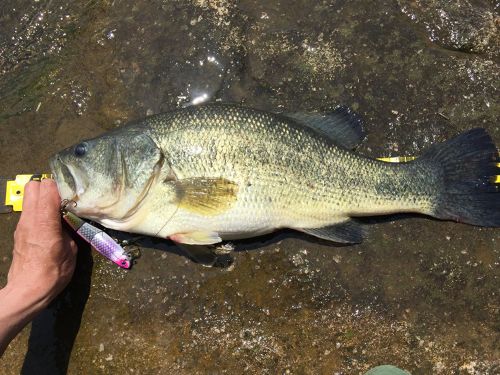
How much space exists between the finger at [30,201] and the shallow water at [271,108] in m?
0.46

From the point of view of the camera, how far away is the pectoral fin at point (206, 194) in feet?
10.1

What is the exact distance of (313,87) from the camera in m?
3.77

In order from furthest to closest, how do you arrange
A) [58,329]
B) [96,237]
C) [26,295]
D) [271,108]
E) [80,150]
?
[271,108]
[58,329]
[96,237]
[26,295]
[80,150]

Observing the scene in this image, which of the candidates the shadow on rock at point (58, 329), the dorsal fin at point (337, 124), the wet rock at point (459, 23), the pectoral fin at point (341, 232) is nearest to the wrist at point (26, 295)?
the shadow on rock at point (58, 329)

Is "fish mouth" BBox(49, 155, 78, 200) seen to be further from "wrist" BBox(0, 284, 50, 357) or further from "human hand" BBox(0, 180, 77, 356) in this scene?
"wrist" BBox(0, 284, 50, 357)

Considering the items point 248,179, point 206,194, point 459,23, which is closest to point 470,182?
point 459,23

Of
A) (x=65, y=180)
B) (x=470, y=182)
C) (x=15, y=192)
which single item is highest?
(x=65, y=180)

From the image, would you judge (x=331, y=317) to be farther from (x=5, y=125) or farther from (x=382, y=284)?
(x=5, y=125)

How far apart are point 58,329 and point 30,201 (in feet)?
3.48

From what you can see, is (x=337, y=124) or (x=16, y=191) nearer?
(x=337, y=124)

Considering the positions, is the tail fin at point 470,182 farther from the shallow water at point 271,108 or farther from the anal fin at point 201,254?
the anal fin at point 201,254

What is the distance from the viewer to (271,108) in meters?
3.76

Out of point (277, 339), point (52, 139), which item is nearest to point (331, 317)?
point (277, 339)

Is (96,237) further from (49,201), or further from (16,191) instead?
(16,191)
